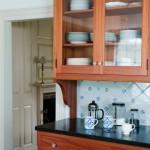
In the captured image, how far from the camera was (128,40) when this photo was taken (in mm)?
2270

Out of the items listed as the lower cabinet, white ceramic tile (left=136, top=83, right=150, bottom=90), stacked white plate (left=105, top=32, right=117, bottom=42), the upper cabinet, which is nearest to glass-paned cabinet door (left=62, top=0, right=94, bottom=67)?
the upper cabinet

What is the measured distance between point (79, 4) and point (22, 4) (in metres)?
0.83

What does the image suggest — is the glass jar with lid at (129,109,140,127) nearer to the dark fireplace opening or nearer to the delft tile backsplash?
the delft tile backsplash

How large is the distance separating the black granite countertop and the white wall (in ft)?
3.85

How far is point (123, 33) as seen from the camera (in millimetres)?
2297

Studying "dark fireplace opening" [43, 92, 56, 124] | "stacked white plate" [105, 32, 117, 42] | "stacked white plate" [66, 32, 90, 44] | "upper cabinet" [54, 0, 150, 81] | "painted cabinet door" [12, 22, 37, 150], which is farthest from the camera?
"dark fireplace opening" [43, 92, 56, 124]

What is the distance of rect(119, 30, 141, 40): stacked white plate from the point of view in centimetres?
219

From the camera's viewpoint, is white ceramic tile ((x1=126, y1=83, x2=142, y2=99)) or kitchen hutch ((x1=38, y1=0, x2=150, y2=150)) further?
white ceramic tile ((x1=126, y1=83, x2=142, y2=99))

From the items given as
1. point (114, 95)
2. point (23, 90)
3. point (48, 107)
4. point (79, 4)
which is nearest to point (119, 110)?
→ point (114, 95)

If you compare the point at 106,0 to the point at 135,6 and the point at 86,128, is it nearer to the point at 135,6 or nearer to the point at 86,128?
the point at 135,6

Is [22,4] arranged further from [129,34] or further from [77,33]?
[129,34]

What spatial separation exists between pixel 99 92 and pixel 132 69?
0.59m

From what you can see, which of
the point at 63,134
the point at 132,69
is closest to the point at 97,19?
the point at 132,69

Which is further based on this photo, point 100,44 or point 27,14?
point 27,14
